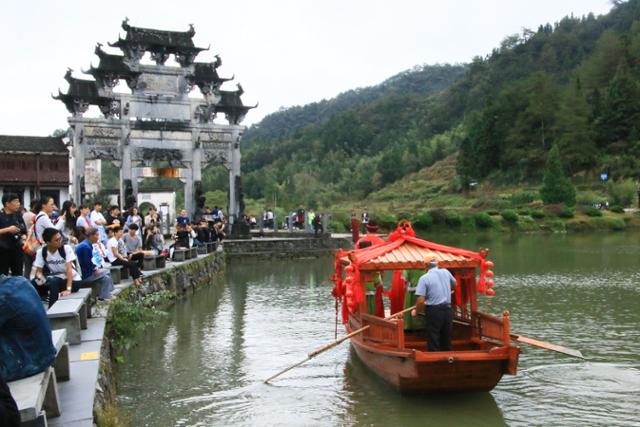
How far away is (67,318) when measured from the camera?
8516 millimetres

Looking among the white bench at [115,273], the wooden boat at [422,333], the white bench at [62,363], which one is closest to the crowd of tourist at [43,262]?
the white bench at [115,273]

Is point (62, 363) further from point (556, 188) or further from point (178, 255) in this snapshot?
point (556, 188)

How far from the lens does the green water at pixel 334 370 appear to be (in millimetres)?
9273

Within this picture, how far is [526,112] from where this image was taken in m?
73.8

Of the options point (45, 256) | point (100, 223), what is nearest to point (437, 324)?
point (45, 256)

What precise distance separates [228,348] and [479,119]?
242 feet

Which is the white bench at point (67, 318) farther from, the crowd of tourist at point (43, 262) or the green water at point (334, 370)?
the green water at point (334, 370)

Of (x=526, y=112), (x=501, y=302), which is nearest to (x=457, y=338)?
(x=501, y=302)

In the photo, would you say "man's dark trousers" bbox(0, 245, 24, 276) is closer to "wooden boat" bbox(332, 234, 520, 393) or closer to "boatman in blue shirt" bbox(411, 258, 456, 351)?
"wooden boat" bbox(332, 234, 520, 393)

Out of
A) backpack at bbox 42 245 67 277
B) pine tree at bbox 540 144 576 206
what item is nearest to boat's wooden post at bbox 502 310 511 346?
backpack at bbox 42 245 67 277

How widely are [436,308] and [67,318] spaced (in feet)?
16.0

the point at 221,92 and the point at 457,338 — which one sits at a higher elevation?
the point at 221,92

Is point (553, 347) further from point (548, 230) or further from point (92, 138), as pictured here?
point (548, 230)

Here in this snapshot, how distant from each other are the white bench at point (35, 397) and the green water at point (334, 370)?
3.05 meters
